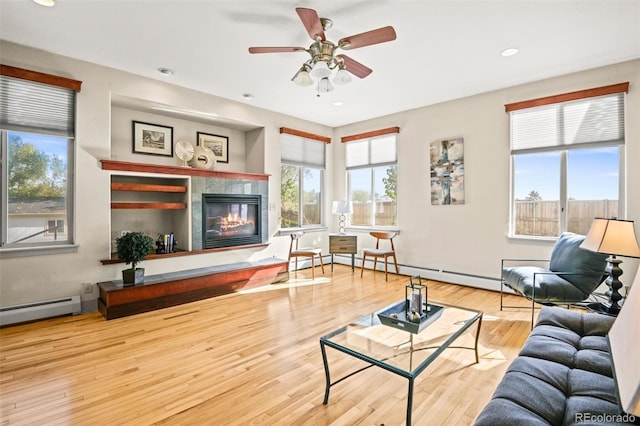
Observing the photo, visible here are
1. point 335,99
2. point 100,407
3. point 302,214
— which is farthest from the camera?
point 302,214

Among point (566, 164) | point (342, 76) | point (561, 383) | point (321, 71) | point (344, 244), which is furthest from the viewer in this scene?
point (344, 244)

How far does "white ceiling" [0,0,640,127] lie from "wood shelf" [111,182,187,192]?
4.71ft

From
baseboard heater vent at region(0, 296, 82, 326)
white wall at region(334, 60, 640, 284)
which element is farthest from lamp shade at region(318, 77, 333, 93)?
baseboard heater vent at region(0, 296, 82, 326)

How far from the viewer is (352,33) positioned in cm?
308

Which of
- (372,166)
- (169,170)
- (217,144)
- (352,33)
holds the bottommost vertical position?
(169,170)

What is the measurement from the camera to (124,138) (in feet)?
14.5

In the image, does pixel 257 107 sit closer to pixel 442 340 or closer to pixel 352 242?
pixel 352 242

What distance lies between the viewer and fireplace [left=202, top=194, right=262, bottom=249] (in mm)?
4824

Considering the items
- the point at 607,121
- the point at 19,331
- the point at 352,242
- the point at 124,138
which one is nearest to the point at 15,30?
the point at 124,138

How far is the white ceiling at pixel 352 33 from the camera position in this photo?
8.87 ft

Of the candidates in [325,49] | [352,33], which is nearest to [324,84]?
[325,49]

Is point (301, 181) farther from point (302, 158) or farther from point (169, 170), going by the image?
point (169, 170)

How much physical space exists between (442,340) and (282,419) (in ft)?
3.62

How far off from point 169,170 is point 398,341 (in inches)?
148
